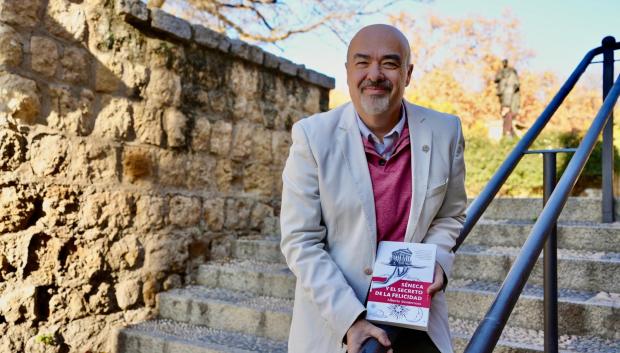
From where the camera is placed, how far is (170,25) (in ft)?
12.3

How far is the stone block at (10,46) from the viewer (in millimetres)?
2768

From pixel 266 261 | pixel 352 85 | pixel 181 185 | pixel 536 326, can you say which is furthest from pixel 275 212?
pixel 352 85

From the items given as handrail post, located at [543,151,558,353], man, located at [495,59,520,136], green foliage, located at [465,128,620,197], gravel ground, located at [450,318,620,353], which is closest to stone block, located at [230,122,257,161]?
gravel ground, located at [450,318,620,353]

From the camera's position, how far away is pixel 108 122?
3.35 meters

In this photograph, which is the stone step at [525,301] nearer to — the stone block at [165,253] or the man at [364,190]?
the stone block at [165,253]

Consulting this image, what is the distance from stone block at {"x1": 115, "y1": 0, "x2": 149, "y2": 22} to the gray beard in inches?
102

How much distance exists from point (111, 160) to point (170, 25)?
104cm

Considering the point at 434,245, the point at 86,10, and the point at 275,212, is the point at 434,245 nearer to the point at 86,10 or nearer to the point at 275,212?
the point at 86,10

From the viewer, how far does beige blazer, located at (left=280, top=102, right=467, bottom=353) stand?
4.40ft

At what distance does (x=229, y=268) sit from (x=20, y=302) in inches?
54.9

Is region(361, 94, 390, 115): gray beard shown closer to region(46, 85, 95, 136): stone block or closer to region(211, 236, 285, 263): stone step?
region(46, 85, 95, 136): stone block

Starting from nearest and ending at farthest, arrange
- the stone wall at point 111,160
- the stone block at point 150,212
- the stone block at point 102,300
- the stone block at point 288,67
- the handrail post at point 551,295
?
the handrail post at point 551,295 < the stone wall at point 111,160 < the stone block at point 102,300 < the stone block at point 150,212 < the stone block at point 288,67

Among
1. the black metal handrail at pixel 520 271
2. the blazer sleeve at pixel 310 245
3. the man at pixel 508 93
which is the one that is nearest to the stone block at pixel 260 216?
the black metal handrail at pixel 520 271

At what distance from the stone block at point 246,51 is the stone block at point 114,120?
109 centimetres
